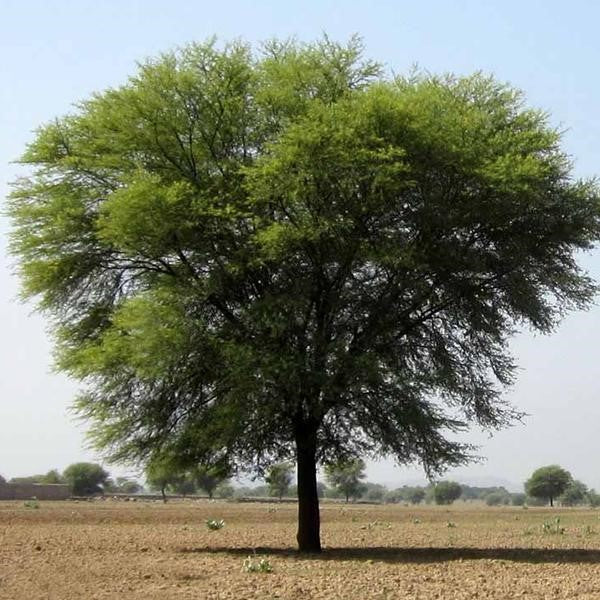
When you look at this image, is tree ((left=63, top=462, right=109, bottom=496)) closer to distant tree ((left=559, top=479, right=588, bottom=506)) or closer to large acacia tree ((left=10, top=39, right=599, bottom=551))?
distant tree ((left=559, top=479, right=588, bottom=506))

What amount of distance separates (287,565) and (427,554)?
16.4 feet

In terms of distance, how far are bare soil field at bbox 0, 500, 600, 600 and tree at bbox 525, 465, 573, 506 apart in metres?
110

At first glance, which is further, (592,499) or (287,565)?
(592,499)

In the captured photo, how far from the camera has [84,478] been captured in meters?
147

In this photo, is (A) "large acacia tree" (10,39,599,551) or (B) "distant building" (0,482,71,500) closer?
(A) "large acacia tree" (10,39,599,551)

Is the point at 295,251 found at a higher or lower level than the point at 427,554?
higher

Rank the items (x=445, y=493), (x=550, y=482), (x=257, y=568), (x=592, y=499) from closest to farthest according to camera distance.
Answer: (x=257, y=568), (x=550, y=482), (x=592, y=499), (x=445, y=493)

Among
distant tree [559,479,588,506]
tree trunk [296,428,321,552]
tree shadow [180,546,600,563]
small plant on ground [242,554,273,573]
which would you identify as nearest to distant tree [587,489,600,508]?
distant tree [559,479,588,506]

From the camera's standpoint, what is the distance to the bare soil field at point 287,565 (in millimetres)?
17938

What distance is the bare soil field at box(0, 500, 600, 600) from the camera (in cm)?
1794

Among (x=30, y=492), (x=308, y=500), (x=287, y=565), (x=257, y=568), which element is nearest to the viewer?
(x=257, y=568)

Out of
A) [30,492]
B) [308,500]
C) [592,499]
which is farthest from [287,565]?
[592,499]

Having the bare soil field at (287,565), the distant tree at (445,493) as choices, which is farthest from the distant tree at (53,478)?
the bare soil field at (287,565)

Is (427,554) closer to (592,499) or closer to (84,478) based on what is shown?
(84,478)
